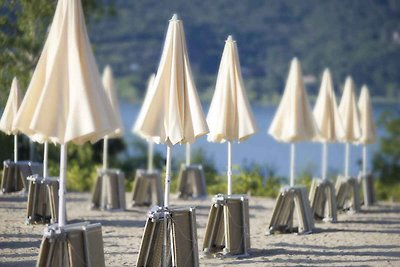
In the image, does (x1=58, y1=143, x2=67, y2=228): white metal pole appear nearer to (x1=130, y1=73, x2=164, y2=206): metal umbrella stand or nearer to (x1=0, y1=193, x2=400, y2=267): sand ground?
(x1=0, y1=193, x2=400, y2=267): sand ground

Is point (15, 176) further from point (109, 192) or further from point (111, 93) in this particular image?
point (111, 93)

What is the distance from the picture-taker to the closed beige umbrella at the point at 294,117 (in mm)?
11844

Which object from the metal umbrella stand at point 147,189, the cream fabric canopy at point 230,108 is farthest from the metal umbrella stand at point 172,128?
the metal umbrella stand at point 147,189

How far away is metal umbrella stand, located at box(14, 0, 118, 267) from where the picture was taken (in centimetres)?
702

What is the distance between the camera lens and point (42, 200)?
10.8 meters

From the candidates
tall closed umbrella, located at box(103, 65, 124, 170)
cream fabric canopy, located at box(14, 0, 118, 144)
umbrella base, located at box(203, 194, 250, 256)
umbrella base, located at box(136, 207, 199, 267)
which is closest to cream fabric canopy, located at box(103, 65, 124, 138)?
tall closed umbrella, located at box(103, 65, 124, 170)

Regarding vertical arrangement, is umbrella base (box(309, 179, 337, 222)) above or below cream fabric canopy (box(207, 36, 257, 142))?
below

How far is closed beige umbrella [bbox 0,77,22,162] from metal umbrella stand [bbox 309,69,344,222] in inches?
181

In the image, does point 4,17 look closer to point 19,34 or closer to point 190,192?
point 19,34

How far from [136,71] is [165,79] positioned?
47160 mm

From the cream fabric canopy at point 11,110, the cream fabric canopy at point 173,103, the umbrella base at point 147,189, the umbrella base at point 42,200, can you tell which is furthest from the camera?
the umbrella base at point 147,189

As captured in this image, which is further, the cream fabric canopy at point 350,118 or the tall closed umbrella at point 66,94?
the cream fabric canopy at point 350,118

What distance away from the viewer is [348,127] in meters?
15.0

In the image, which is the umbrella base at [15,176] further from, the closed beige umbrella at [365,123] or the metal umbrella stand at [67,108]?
the closed beige umbrella at [365,123]
